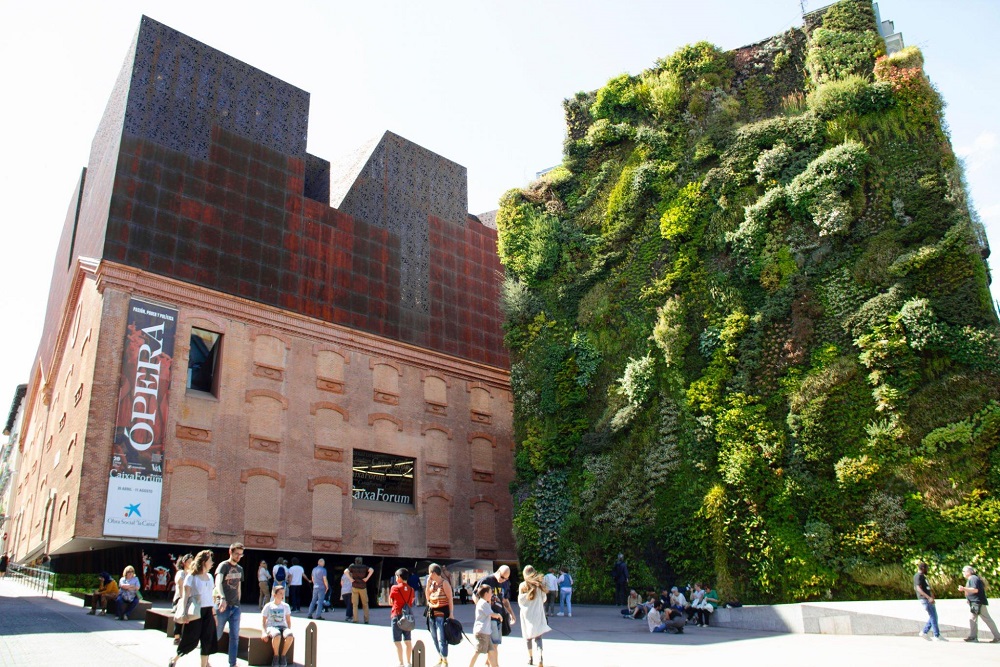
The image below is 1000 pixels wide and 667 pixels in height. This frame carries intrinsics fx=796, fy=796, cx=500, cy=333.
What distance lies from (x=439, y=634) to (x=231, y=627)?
3.19 metres

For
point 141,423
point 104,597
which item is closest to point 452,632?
point 104,597

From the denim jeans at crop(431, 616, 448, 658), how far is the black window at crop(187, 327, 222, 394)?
19.5 meters

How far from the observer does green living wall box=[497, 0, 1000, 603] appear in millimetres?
22422

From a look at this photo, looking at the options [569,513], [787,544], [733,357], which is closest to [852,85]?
[733,357]

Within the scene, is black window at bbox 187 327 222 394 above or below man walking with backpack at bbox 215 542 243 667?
above

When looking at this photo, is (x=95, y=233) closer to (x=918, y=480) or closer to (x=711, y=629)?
(x=711, y=629)

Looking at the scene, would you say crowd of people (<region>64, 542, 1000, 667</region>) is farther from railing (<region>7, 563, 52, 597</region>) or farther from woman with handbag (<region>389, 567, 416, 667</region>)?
railing (<region>7, 563, 52, 597</region>)

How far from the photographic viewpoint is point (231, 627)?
1184cm

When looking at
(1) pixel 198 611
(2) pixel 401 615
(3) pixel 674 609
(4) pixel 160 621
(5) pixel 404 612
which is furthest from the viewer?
(3) pixel 674 609

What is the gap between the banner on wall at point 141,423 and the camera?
2597cm

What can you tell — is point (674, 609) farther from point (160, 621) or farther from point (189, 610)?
point (189, 610)

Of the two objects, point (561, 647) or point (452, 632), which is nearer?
point (452, 632)

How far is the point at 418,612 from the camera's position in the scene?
936 inches

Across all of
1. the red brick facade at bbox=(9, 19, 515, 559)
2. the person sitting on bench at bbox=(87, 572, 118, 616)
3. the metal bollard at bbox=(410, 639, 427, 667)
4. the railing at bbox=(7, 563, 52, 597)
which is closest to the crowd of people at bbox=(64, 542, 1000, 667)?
the metal bollard at bbox=(410, 639, 427, 667)
